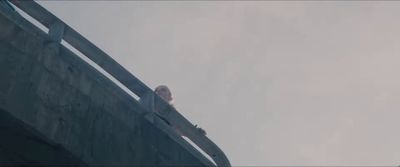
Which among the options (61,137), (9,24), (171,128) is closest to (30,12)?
(9,24)

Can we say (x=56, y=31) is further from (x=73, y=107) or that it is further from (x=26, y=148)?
(x=26, y=148)

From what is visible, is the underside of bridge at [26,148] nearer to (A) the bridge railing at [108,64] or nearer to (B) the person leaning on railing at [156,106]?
(A) the bridge railing at [108,64]

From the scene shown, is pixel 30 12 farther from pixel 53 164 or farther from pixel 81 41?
pixel 53 164

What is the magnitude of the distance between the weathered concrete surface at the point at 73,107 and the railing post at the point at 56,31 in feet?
0.34

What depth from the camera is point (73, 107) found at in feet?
19.2

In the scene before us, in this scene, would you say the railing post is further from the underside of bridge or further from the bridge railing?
the underside of bridge

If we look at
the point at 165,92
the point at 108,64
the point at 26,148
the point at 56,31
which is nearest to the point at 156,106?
the point at 108,64

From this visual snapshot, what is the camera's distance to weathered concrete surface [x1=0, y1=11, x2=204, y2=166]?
5414 millimetres

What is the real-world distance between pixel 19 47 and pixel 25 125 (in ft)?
3.43

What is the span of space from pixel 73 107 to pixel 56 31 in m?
1.10

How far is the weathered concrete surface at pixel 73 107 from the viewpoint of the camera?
17.8ft

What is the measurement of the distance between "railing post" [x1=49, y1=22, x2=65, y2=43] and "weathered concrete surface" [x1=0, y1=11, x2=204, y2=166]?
0.10 m

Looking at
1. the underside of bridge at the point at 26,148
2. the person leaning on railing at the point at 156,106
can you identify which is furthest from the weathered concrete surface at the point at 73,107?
the person leaning on railing at the point at 156,106

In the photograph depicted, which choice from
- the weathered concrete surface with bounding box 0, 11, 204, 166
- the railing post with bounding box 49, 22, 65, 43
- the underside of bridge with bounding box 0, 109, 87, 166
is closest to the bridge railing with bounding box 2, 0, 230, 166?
the railing post with bounding box 49, 22, 65, 43
